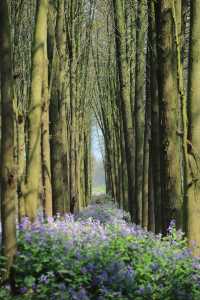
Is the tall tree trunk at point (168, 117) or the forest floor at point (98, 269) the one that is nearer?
the forest floor at point (98, 269)

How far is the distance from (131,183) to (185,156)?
8.00m

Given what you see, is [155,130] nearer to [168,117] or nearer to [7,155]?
[168,117]

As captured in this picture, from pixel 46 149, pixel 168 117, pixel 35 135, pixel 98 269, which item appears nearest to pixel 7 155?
pixel 98 269

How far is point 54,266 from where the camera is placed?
5.15m

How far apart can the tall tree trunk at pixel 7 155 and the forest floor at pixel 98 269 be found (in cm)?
21

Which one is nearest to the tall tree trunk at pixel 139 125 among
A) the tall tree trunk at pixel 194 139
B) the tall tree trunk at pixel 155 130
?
the tall tree trunk at pixel 155 130

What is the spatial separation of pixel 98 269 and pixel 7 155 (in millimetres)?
1431

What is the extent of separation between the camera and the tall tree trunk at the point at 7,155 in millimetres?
5219

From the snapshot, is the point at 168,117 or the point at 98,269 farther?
the point at 168,117

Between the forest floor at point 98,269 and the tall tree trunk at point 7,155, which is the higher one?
the tall tree trunk at point 7,155

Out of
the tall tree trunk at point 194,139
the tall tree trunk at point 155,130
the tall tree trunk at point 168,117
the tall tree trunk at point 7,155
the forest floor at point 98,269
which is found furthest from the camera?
the tall tree trunk at point 155,130

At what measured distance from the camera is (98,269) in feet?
16.9

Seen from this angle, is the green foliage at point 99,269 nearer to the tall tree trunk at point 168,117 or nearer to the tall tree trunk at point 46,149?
the tall tree trunk at point 168,117

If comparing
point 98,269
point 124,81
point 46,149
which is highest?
point 124,81
